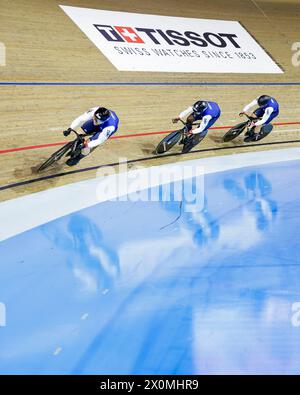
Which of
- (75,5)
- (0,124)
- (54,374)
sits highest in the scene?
(75,5)

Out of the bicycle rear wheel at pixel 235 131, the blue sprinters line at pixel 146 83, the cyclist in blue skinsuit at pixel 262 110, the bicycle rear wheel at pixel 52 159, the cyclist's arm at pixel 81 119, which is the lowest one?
the bicycle rear wheel at pixel 52 159

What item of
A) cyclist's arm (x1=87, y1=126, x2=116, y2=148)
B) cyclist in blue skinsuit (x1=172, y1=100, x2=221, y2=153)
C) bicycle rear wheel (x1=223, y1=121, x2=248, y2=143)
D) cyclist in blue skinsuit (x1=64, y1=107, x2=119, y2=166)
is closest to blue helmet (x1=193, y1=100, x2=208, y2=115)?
cyclist in blue skinsuit (x1=172, y1=100, x2=221, y2=153)

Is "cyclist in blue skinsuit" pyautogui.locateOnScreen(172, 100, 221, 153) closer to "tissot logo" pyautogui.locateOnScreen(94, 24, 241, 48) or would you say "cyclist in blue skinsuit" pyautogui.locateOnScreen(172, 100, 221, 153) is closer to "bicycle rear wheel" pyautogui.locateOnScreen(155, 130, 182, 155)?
"bicycle rear wheel" pyautogui.locateOnScreen(155, 130, 182, 155)

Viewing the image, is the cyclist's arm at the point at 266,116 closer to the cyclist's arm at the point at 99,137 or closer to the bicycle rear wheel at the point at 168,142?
the bicycle rear wheel at the point at 168,142

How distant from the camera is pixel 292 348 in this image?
13.0 feet

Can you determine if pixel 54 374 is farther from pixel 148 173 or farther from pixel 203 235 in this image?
pixel 148 173

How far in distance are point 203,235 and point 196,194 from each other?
1637 mm

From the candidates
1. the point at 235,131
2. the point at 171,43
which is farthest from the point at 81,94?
the point at 171,43

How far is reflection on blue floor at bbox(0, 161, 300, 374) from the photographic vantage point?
12.6 ft

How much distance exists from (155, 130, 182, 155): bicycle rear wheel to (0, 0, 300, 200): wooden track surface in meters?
0.20

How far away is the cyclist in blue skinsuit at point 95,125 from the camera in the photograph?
7746 millimetres

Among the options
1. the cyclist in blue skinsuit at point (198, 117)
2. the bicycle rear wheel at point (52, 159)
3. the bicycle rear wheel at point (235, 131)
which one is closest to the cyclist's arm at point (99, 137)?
the bicycle rear wheel at point (52, 159)

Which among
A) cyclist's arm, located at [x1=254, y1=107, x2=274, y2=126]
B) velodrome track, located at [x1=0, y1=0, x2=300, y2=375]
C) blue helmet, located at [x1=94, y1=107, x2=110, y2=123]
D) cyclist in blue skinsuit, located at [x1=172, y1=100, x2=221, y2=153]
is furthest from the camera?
cyclist's arm, located at [x1=254, y1=107, x2=274, y2=126]

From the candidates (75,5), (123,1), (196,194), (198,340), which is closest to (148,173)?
(196,194)
